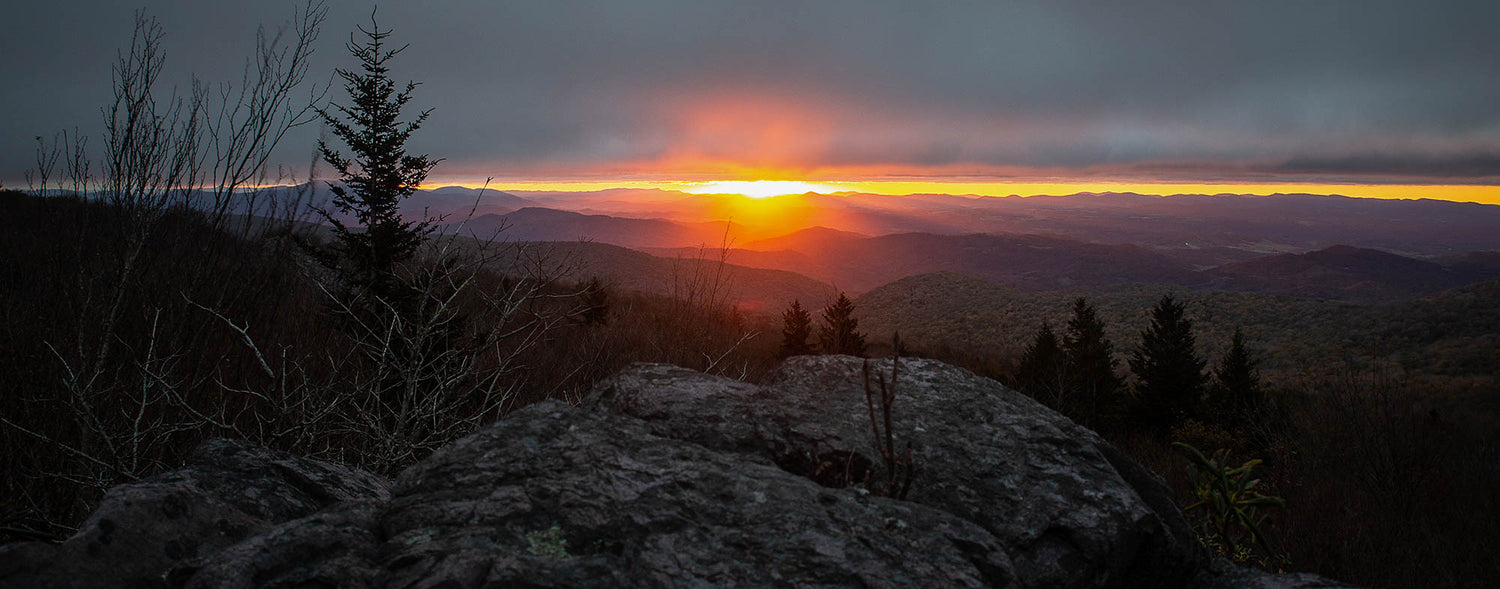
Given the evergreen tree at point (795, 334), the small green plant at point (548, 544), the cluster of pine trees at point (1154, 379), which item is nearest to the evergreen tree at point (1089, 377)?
the cluster of pine trees at point (1154, 379)

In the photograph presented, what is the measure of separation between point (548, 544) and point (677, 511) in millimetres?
344

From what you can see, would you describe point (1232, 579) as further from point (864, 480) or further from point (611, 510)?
point (611, 510)

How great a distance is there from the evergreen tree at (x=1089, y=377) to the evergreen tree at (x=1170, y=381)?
4.36 ft

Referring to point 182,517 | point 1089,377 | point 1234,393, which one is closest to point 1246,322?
point 1234,393

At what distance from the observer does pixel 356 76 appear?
13.3 meters

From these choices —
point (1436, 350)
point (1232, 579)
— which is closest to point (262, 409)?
point (1232, 579)

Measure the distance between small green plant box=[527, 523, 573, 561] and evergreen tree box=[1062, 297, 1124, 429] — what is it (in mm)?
16388

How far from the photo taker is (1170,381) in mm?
19469

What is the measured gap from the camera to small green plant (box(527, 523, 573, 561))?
1.46 metres

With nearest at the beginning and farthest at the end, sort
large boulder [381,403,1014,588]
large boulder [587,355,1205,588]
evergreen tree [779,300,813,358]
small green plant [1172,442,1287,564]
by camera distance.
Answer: large boulder [381,403,1014,588] < large boulder [587,355,1205,588] < small green plant [1172,442,1287,564] < evergreen tree [779,300,813,358]

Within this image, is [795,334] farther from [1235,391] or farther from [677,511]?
[677,511]

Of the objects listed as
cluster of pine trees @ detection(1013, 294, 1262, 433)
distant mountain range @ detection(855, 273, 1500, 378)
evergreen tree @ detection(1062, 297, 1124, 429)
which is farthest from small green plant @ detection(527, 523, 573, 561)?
distant mountain range @ detection(855, 273, 1500, 378)

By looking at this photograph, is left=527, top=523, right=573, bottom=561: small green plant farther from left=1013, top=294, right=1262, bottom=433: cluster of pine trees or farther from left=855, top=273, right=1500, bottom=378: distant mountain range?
left=855, top=273, right=1500, bottom=378: distant mountain range

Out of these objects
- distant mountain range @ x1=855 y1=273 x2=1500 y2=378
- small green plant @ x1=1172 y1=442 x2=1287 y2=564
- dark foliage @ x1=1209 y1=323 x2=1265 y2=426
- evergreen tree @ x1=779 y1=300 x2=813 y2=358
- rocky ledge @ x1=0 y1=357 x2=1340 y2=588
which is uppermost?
rocky ledge @ x1=0 y1=357 x2=1340 y2=588
